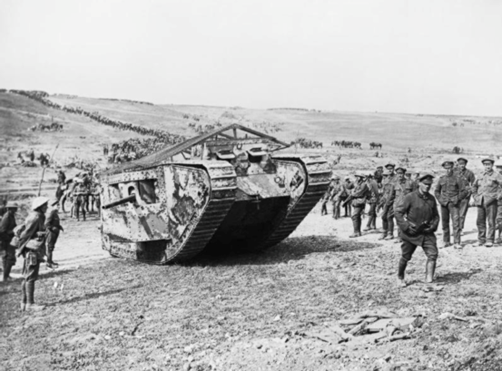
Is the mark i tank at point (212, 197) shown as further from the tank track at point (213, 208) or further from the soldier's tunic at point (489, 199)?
the soldier's tunic at point (489, 199)

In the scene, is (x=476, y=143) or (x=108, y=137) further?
(x=476, y=143)

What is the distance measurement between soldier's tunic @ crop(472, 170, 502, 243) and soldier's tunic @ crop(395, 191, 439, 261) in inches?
141

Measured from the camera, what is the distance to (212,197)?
31.7ft

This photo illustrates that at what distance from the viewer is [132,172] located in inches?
468

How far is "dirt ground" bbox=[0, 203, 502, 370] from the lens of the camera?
5816mm

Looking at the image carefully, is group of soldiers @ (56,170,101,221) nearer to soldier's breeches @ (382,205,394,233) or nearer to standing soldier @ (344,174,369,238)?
standing soldier @ (344,174,369,238)

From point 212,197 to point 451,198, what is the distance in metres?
4.92

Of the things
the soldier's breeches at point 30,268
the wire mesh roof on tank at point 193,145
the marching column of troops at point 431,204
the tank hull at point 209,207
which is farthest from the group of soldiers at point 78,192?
the soldier's breeches at point 30,268

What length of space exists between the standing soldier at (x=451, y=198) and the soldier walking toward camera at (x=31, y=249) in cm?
737

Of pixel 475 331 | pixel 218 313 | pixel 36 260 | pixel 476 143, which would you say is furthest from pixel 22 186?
pixel 476 143

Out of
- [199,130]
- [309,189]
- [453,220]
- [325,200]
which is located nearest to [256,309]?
[309,189]

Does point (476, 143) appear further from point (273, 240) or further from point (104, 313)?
point (104, 313)

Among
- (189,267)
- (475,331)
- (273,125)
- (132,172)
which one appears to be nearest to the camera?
(475,331)

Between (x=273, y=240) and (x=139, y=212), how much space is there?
261cm
